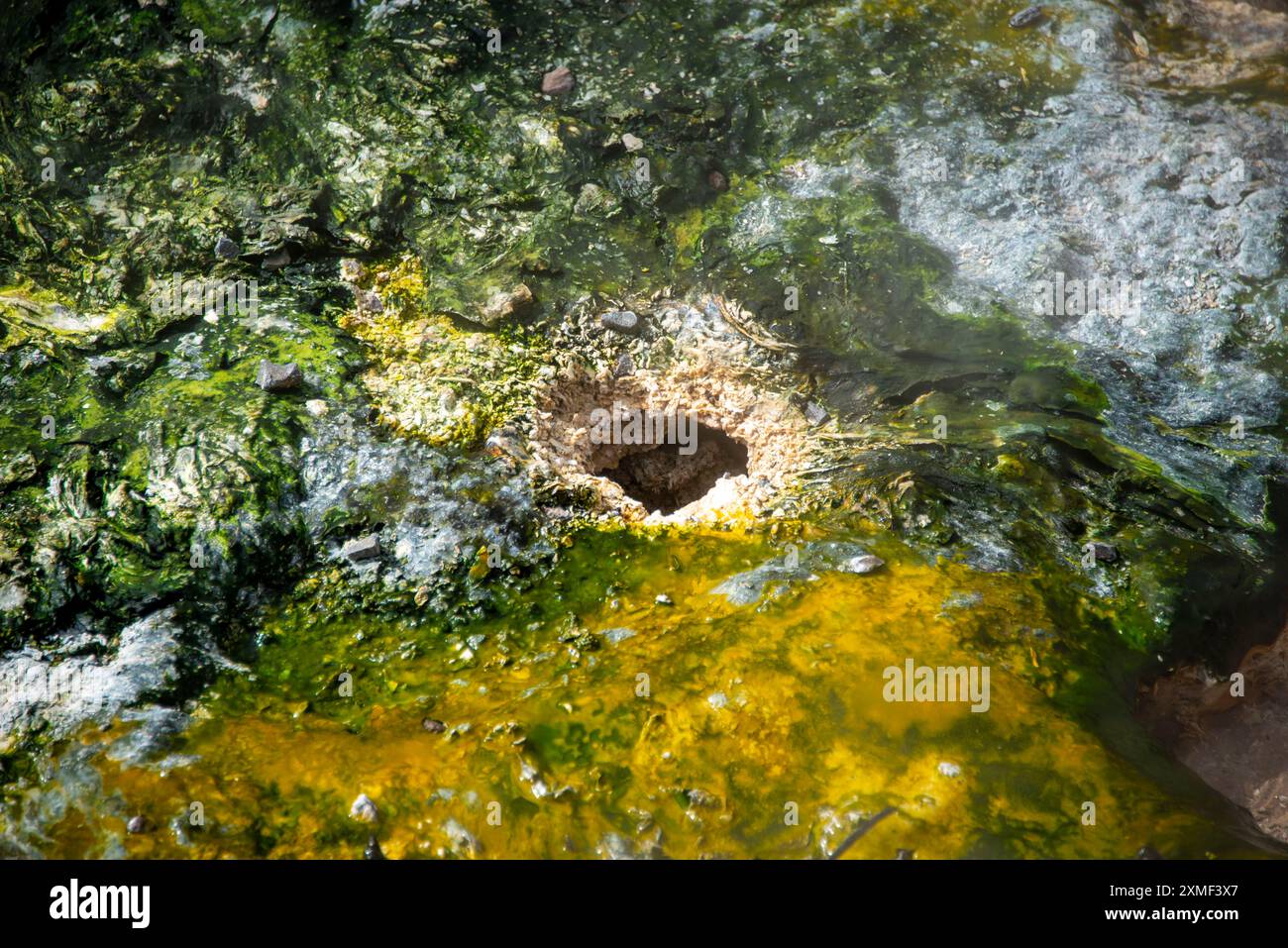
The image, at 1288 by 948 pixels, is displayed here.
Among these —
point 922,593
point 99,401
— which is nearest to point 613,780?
point 922,593

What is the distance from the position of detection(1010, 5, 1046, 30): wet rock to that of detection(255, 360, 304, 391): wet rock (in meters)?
4.84

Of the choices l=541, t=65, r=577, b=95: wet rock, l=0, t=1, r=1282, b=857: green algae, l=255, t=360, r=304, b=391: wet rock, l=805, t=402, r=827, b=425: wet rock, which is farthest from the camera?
l=541, t=65, r=577, b=95: wet rock

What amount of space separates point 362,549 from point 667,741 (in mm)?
1548

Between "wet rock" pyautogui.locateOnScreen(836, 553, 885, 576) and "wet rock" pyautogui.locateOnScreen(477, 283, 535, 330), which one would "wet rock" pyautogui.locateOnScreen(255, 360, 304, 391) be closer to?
"wet rock" pyautogui.locateOnScreen(477, 283, 535, 330)

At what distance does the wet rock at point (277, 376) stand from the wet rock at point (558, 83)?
2.41 m

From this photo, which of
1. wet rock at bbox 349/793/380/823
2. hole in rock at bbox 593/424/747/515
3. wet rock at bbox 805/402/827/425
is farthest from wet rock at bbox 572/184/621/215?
wet rock at bbox 349/793/380/823

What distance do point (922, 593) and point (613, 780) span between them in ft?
4.63

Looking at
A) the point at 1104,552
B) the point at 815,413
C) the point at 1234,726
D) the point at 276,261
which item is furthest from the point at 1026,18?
the point at 276,261

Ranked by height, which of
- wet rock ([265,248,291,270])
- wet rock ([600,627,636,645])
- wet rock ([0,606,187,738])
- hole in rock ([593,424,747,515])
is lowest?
wet rock ([0,606,187,738])

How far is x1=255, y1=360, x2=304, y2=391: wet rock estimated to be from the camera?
433 cm

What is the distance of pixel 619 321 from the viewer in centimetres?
485

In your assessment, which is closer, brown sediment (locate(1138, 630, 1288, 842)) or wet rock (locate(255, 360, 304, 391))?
brown sediment (locate(1138, 630, 1288, 842))

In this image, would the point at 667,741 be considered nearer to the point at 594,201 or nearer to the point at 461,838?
the point at 461,838
